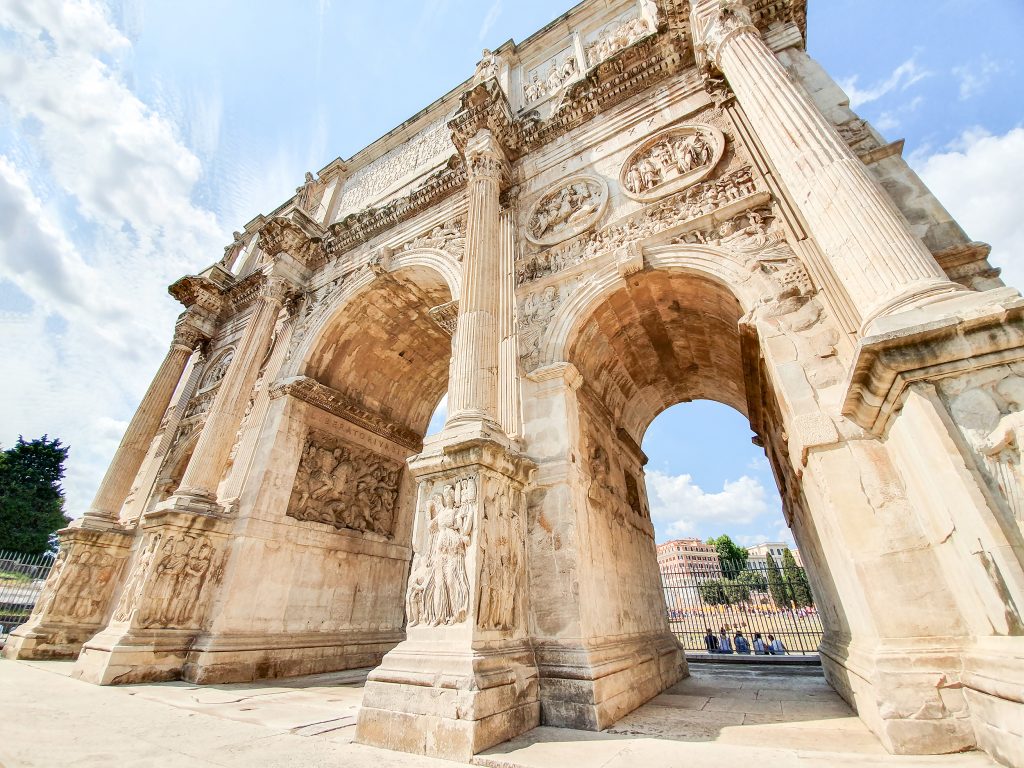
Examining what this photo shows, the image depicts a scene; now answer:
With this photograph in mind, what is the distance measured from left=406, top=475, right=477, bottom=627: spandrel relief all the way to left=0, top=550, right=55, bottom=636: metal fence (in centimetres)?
1573

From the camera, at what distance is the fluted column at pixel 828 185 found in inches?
152

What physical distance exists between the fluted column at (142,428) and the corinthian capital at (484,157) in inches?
412

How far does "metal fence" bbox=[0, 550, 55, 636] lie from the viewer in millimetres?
13273

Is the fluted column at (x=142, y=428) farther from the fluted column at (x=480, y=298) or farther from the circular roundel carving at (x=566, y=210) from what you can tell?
the circular roundel carving at (x=566, y=210)

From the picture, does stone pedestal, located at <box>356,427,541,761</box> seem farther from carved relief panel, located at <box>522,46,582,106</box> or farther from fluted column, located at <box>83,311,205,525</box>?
fluted column, located at <box>83,311,205,525</box>

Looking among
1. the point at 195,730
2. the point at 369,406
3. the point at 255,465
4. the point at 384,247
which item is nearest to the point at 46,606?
the point at 255,465

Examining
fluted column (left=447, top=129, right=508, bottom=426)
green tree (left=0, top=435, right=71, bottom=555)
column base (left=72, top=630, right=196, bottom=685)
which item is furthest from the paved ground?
green tree (left=0, top=435, right=71, bottom=555)

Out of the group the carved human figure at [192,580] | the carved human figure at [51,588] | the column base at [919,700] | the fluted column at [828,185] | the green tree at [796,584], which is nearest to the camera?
the column base at [919,700]

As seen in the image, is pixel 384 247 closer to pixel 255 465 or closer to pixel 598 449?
pixel 255 465

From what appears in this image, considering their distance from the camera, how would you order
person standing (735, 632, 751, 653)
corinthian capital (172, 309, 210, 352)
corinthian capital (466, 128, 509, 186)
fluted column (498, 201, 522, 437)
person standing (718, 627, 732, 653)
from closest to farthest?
1. fluted column (498, 201, 522, 437)
2. corinthian capital (466, 128, 509, 186)
3. corinthian capital (172, 309, 210, 352)
4. person standing (735, 632, 751, 653)
5. person standing (718, 627, 732, 653)

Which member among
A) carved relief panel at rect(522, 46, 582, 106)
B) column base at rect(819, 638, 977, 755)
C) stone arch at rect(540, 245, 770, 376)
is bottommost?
column base at rect(819, 638, 977, 755)

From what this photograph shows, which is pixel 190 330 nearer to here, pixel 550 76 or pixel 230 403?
pixel 230 403

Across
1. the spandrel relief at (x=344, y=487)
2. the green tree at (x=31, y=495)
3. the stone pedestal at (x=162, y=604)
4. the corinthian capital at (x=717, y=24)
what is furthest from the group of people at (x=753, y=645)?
the green tree at (x=31, y=495)

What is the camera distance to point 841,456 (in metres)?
4.32
